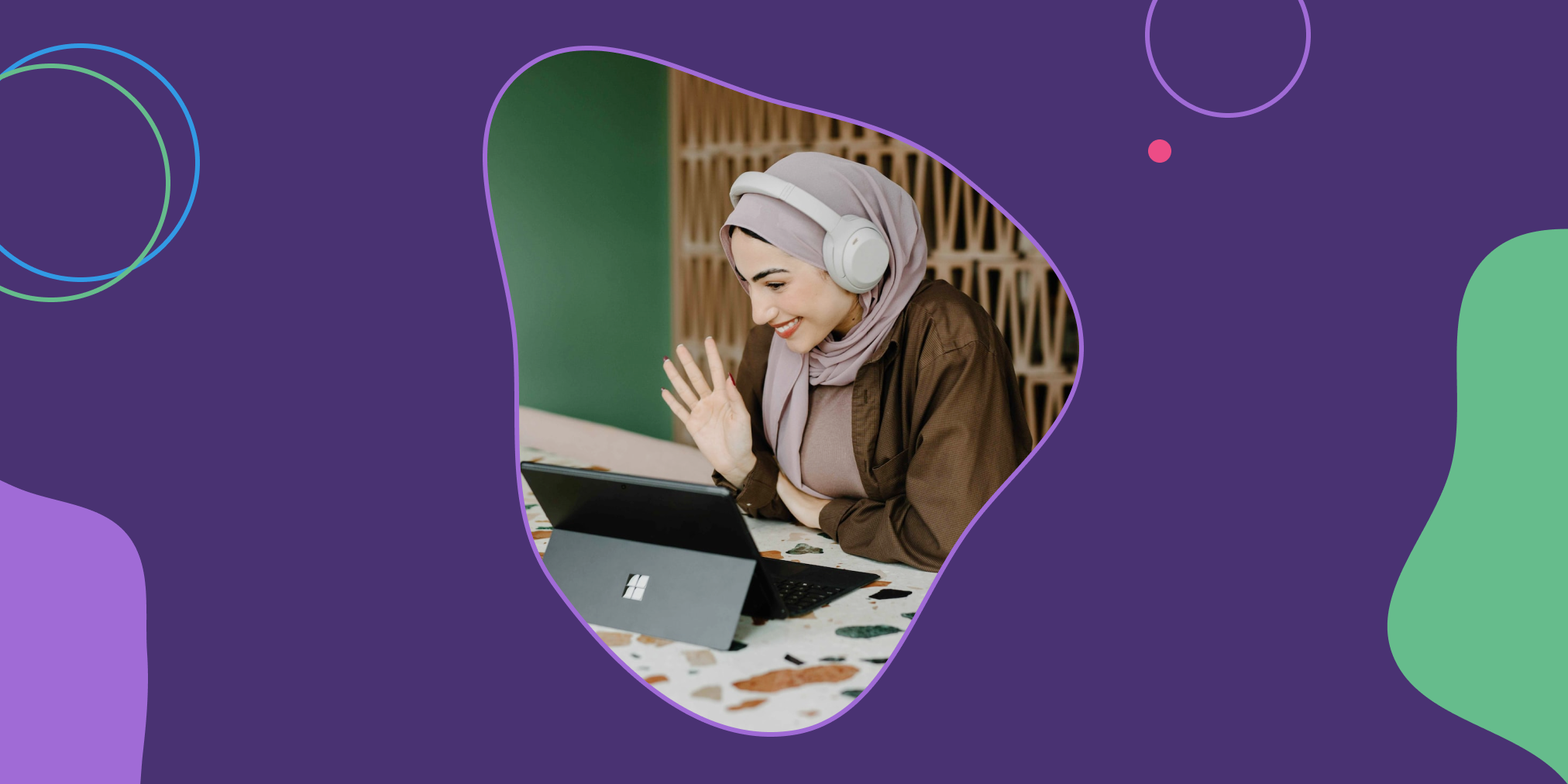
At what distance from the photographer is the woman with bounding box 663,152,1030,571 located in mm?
1826

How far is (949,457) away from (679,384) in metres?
0.49

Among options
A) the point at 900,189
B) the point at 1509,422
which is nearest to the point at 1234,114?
the point at 1509,422

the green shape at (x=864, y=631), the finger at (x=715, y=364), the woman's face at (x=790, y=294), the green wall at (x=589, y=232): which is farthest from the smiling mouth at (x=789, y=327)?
the green shape at (x=864, y=631)

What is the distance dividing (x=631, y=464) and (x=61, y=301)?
1117mm

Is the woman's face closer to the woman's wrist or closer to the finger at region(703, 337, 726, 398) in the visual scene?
the finger at region(703, 337, 726, 398)

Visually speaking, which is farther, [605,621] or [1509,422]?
[605,621]

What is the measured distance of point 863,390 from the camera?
6.56 feet

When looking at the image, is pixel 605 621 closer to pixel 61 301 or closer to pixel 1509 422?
pixel 61 301

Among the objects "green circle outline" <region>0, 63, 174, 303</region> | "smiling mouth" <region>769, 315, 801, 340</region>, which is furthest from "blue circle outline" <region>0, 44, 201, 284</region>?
"smiling mouth" <region>769, 315, 801, 340</region>

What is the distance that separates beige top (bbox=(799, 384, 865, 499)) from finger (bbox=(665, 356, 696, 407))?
0.22 meters

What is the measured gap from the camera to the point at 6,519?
1.55 meters

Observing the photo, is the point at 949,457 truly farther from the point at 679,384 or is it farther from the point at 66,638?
the point at 66,638

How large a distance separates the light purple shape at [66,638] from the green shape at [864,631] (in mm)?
989

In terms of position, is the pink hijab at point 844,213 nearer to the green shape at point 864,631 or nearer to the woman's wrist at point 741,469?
the woman's wrist at point 741,469
